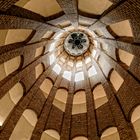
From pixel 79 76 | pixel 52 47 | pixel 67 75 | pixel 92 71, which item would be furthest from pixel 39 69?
pixel 92 71

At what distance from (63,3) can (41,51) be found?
229 inches

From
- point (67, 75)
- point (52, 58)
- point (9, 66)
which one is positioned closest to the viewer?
point (9, 66)

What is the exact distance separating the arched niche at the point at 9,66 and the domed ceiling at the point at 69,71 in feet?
0.16

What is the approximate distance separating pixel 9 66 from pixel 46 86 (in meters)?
3.30

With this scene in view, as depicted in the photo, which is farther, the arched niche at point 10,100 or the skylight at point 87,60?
the skylight at point 87,60

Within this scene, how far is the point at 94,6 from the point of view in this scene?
504 inches

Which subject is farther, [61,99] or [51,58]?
[51,58]

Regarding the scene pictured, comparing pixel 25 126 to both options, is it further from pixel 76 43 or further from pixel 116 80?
pixel 76 43

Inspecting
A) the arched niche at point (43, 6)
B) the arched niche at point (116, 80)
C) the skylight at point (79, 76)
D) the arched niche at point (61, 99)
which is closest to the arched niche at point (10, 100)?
the arched niche at point (61, 99)

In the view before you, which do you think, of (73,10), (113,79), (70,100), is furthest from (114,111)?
(73,10)

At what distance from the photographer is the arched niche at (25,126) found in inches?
648

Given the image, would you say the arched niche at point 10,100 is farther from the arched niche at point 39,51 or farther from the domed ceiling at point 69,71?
the arched niche at point 39,51

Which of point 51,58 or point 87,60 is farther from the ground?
point 51,58

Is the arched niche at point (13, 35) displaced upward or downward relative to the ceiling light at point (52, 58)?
upward
